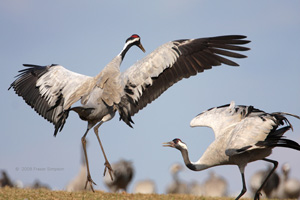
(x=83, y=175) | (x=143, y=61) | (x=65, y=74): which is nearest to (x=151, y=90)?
(x=143, y=61)

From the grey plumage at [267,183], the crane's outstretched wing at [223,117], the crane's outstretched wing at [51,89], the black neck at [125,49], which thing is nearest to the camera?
the crane's outstretched wing at [223,117]

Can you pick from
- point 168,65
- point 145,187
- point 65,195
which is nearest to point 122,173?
point 145,187

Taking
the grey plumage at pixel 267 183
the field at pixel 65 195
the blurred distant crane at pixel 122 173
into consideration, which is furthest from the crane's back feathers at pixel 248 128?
the grey plumage at pixel 267 183

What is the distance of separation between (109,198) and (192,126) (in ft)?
6.61

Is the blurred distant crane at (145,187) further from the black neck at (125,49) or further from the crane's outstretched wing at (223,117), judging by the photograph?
the crane's outstretched wing at (223,117)

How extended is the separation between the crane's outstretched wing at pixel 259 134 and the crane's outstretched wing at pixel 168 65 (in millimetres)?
1242

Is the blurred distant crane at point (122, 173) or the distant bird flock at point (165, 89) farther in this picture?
the blurred distant crane at point (122, 173)

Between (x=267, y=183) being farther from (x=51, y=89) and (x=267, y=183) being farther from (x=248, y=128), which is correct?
(x=51, y=89)

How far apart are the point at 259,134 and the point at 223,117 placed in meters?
1.06

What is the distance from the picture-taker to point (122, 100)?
340 inches

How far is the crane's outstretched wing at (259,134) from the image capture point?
299 inches

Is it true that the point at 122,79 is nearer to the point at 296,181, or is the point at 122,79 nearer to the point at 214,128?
the point at 214,128

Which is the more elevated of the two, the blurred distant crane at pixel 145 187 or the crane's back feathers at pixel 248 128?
the crane's back feathers at pixel 248 128

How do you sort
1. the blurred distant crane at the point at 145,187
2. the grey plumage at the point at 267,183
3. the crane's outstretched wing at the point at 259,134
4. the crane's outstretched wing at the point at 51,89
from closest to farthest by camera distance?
the crane's outstretched wing at the point at 259,134 < the crane's outstretched wing at the point at 51,89 < the grey plumage at the point at 267,183 < the blurred distant crane at the point at 145,187
